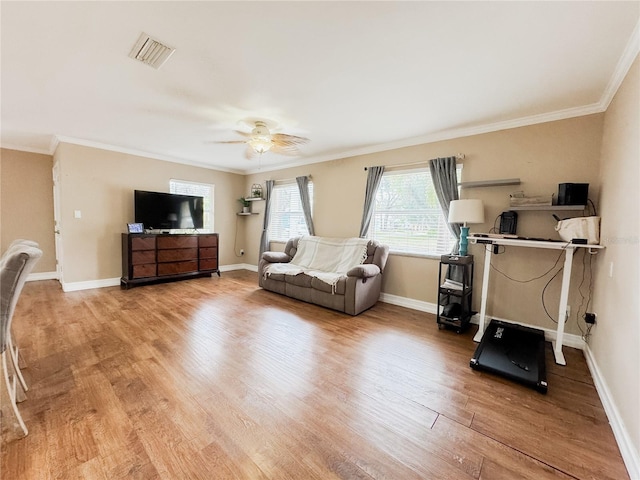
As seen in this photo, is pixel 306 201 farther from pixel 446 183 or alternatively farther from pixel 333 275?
pixel 446 183

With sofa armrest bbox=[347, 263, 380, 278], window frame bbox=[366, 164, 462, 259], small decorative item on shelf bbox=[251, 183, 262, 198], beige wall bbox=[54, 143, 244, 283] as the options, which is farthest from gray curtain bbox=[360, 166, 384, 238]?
beige wall bbox=[54, 143, 244, 283]

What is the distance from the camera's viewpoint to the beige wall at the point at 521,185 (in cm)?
271

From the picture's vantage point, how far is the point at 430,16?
62.3 inches

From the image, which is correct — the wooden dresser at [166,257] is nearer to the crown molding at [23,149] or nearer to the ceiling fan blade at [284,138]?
the crown molding at [23,149]

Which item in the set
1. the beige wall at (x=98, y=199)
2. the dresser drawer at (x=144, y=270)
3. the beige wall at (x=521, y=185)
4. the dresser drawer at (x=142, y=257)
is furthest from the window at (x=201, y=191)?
the beige wall at (x=521, y=185)

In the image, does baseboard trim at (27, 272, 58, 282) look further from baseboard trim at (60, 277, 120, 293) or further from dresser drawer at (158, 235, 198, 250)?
dresser drawer at (158, 235, 198, 250)

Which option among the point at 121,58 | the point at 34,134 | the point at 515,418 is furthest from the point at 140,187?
the point at 515,418

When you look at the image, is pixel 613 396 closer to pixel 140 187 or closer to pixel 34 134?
pixel 140 187

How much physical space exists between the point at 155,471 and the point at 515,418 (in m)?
2.08

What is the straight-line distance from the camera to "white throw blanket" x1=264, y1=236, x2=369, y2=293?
4.04m

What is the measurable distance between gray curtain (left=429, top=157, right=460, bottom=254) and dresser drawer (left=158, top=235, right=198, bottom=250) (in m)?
4.53

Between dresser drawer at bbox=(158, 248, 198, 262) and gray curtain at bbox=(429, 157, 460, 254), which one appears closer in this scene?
gray curtain at bbox=(429, 157, 460, 254)

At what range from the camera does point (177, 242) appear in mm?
5035

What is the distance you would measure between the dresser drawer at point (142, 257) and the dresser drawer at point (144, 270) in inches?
2.8
